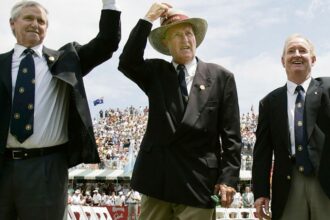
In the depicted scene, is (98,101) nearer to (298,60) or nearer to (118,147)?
(118,147)

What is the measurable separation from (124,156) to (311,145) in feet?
109

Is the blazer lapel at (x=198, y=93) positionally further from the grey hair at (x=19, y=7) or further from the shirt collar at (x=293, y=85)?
the grey hair at (x=19, y=7)

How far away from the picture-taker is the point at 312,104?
157 inches

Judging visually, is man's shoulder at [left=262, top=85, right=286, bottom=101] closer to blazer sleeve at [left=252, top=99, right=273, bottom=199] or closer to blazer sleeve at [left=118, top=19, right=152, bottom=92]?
blazer sleeve at [left=252, top=99, right=273, bottom=199]

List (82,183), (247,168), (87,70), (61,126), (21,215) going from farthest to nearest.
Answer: (82,183) → (247,168) → (87,70) → (61,126) → (21,215)

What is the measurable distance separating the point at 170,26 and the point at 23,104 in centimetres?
138

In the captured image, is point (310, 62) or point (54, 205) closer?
point (54, 205)

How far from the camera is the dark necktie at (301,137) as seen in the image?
382 cm

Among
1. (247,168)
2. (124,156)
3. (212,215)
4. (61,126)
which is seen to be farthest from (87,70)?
(124,156)

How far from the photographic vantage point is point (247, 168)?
29.9 meters

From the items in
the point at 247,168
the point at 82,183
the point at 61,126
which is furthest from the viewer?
the point at 82,183

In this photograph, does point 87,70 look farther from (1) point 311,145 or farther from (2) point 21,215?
(1) point 311,145

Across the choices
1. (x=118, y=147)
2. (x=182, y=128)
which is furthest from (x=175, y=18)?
(x=118, y=147)

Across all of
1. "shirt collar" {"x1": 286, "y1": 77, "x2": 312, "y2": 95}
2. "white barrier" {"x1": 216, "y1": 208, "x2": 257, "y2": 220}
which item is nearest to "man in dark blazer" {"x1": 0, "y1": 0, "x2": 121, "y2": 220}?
"shirt collar" {"x1": 286, "y1": 77, "x2": 312, "y2": 95}
